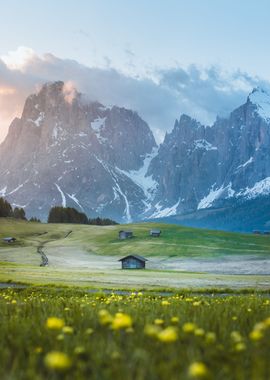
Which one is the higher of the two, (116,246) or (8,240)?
(8,240)

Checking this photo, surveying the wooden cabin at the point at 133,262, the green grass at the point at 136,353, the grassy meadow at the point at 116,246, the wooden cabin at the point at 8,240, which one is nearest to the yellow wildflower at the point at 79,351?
the green grass at the point at 136,353

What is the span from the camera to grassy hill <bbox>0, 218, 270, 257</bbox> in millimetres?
145250

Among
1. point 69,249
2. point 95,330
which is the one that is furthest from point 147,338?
point 69,249

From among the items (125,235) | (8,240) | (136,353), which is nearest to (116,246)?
(125,235)

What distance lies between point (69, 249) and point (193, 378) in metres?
153

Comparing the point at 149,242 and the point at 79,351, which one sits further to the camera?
the point at 149,242

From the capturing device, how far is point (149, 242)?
525 ft

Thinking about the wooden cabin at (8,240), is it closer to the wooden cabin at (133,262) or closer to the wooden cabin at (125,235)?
the wooden cabin at (125,235)

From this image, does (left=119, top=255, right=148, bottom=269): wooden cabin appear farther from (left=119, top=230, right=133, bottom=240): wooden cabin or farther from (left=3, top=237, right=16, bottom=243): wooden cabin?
(left=3, top=237, right=16, bottom=243): wooden cabin

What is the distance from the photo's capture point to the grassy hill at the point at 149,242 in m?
145

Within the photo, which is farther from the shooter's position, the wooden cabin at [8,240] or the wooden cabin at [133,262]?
the wooden cabin at [8,240]

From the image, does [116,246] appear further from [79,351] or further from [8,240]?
[79,351]

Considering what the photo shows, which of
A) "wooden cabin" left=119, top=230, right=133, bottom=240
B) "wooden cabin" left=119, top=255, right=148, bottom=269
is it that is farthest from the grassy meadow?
"wooden cabin" left=119, top=255, right=148, bottom=269

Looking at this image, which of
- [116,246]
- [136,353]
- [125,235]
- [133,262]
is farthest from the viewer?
[125,235]
